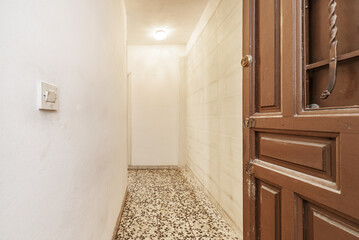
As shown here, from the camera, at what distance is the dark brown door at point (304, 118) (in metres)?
0.76

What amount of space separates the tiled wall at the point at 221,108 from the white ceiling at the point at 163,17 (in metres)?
0.39

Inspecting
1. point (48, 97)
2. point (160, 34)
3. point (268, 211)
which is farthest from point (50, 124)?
point (160, 34)

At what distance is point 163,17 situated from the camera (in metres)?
3.59

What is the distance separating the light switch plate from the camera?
699 millimetres

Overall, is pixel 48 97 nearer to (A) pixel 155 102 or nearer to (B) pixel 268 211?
(B) pixel 268 211

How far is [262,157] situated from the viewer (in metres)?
1.21

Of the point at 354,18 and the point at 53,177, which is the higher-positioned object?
the point at 354,18

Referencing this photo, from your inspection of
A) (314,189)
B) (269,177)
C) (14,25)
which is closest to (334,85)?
(314,189)

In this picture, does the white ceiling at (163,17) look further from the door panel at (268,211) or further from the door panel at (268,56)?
the door panel at (268,211)

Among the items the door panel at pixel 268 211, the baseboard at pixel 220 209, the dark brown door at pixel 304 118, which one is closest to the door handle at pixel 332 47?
the dark brown door at pixel 304 118

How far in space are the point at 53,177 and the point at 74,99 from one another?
1.30ft

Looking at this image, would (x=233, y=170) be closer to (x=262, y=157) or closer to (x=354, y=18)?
(x=262, y=157)

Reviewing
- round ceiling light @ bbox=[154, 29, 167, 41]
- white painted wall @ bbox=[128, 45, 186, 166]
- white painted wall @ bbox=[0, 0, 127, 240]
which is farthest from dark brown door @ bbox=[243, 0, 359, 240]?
white painted wall @ bbox=[128, 45, 186, 166]

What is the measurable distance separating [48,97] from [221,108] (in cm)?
207
